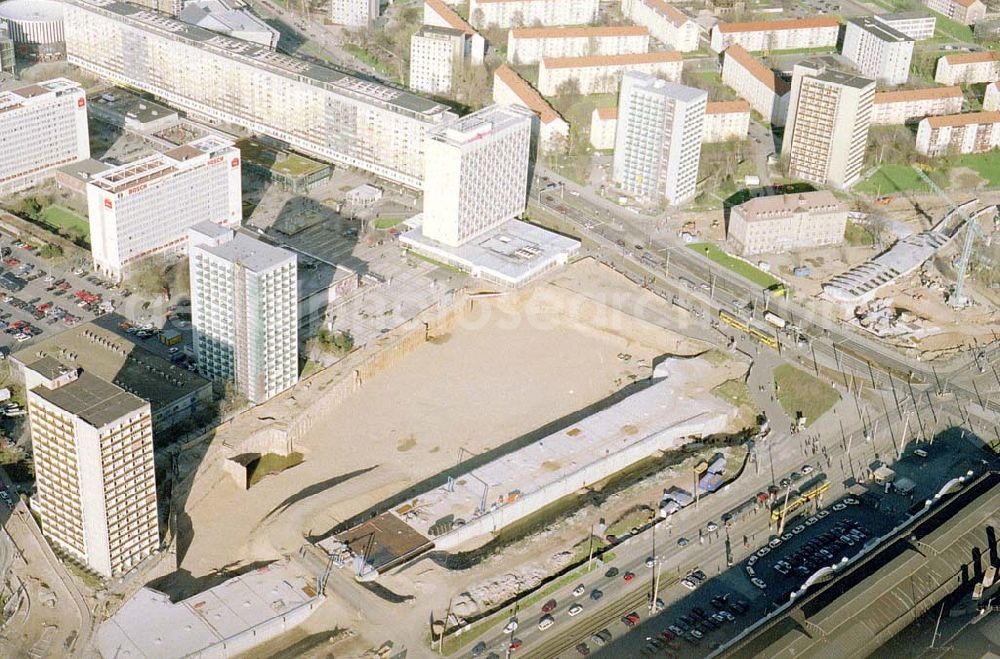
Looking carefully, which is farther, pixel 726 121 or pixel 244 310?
pixel 726 121

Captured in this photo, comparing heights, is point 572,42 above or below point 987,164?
above

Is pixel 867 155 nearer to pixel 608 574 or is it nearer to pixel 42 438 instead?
pixel 608 574

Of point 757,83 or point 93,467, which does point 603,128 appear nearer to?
point 757,83

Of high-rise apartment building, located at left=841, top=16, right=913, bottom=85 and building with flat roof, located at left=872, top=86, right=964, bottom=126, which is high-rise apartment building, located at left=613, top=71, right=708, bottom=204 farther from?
high-rise apartment building, located at left=841, top=16, right=913, bottom=85

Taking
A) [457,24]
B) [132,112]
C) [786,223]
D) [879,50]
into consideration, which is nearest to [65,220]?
[132,112]

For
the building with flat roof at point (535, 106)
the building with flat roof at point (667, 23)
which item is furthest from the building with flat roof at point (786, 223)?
the building with flat roof at point (667, 23)

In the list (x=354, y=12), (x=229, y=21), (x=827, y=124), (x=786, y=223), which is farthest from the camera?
(x=354, y=12)
